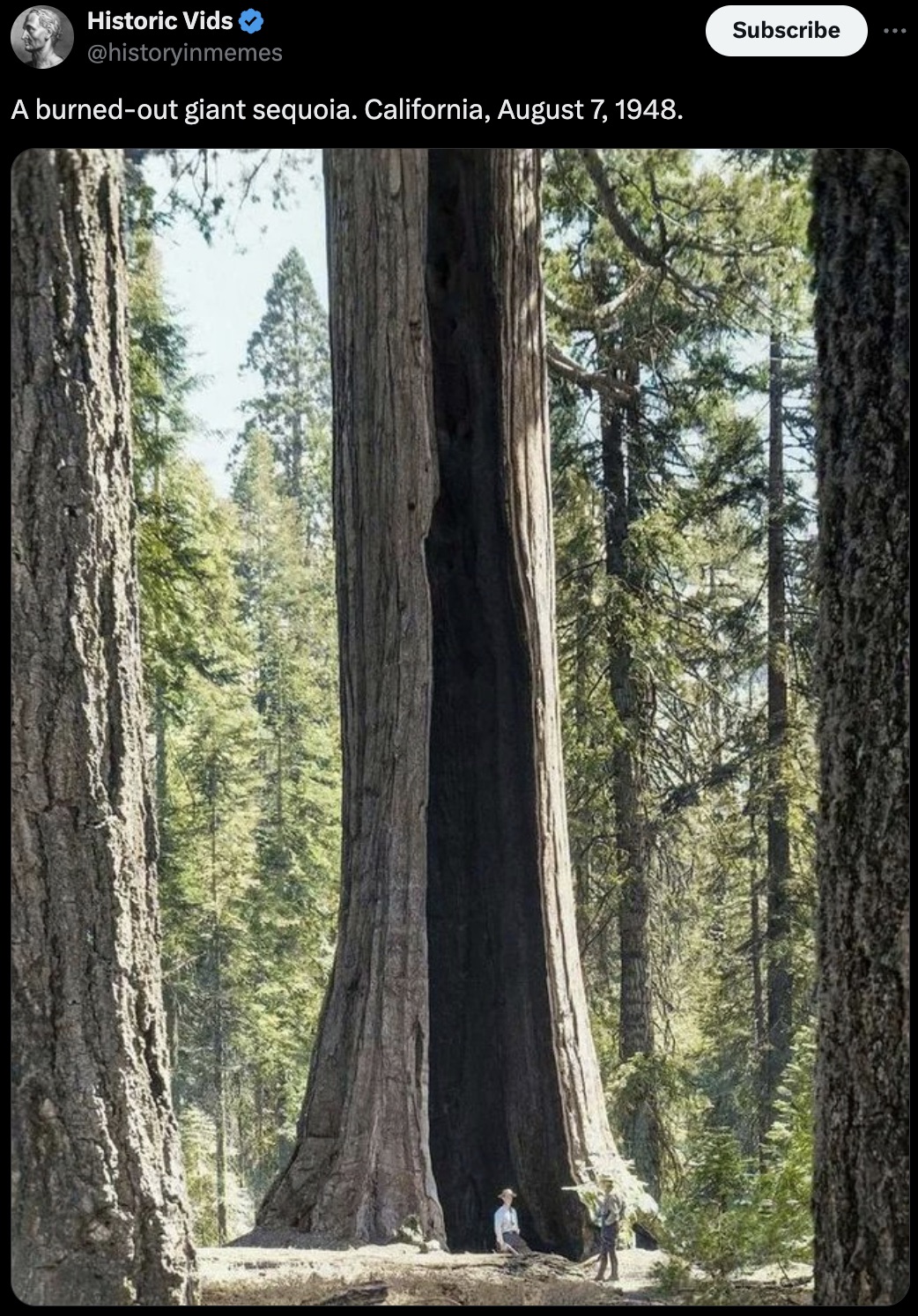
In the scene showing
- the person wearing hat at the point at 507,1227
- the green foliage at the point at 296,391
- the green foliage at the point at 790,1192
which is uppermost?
the green foliage at the point at 296,391

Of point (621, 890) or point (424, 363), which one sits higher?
point (424, 363)

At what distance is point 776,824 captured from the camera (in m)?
4.43

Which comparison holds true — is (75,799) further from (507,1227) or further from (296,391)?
(507,1227)

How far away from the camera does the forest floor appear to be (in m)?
2.93

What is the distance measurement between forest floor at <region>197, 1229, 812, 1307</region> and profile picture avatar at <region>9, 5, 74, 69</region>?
263 centimetres

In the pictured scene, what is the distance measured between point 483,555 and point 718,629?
122 cm

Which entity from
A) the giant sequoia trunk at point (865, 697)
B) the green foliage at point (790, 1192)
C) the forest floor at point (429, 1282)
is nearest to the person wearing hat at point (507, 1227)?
the forest floor at point (429, 1282)

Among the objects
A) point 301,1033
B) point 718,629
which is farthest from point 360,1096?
point 718,629

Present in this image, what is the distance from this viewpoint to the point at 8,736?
2.53 m

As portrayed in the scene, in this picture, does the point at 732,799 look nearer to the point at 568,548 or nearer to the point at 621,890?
the point at 621,890

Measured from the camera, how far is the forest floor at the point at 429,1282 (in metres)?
2.93

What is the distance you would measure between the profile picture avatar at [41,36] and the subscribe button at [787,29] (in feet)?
3.90

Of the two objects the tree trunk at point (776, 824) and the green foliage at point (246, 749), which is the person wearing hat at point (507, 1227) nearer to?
the green foliage at point (246, 749)

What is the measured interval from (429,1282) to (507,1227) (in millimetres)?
437
